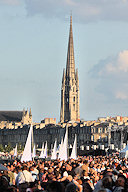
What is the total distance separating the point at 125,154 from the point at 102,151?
42.9 m

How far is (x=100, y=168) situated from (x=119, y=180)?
12959 mm

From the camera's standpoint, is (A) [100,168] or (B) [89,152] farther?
(B) [89,152]

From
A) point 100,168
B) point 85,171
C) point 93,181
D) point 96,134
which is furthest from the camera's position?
point 96,134

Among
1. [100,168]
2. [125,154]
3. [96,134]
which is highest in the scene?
[96,134]

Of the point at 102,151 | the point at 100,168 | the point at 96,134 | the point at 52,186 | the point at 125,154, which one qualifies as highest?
the point at 96,134

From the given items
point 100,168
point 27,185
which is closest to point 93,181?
point 27,185

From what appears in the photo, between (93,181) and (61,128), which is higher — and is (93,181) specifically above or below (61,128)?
below

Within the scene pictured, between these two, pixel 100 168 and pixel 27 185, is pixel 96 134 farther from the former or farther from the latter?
pixel 27 185

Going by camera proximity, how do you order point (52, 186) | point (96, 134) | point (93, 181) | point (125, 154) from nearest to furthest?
point (52, 186) → point (93, 181) → point (125, 154) → point (96, 134)

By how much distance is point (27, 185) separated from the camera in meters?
15.9

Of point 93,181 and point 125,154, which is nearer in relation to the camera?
point 93,181

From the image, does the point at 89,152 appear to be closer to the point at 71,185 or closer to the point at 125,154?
the point at 125,154

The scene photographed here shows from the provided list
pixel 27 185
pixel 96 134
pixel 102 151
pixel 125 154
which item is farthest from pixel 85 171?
pixel 96 134

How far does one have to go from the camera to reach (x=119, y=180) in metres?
15.0
